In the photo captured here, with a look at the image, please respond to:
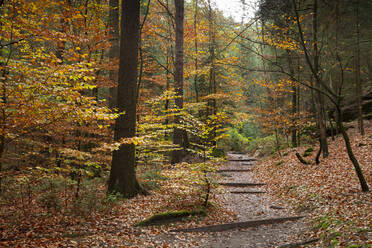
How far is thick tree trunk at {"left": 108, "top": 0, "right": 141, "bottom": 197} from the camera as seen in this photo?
7652 mm

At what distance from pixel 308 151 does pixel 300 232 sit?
337 inches

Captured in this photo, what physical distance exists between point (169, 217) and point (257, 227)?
244 cm

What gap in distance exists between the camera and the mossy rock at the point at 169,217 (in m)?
6.21

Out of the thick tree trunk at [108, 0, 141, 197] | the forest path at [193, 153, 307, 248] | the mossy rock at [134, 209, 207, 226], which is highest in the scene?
the thick tree trunk at [108, 0, 141, 197]

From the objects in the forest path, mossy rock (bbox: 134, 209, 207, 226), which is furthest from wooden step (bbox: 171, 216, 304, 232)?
mossy rock (bbox: 134, 209, 207, 226)

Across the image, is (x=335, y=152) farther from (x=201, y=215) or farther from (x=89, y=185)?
(x=89, y=185)

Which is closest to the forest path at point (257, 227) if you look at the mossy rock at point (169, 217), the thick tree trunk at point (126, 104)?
the mossy rock at point (169, 217)

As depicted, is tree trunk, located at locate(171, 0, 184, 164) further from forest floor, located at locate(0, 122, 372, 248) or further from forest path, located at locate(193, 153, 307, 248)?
forest floor, located at locate(0, 122, 372, 248)

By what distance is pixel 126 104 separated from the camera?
774 cm

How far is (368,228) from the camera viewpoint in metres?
4.43

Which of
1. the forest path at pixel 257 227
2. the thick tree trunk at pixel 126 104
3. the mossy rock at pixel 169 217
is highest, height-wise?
the thick tree trunk at pixel 126 104

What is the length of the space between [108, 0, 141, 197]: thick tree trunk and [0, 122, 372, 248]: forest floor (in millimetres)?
709

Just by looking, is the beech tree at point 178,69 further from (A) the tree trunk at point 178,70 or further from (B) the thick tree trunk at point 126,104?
(B) the thick tree trunk at point 126,104

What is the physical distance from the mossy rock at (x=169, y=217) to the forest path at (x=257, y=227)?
0.91 meters
